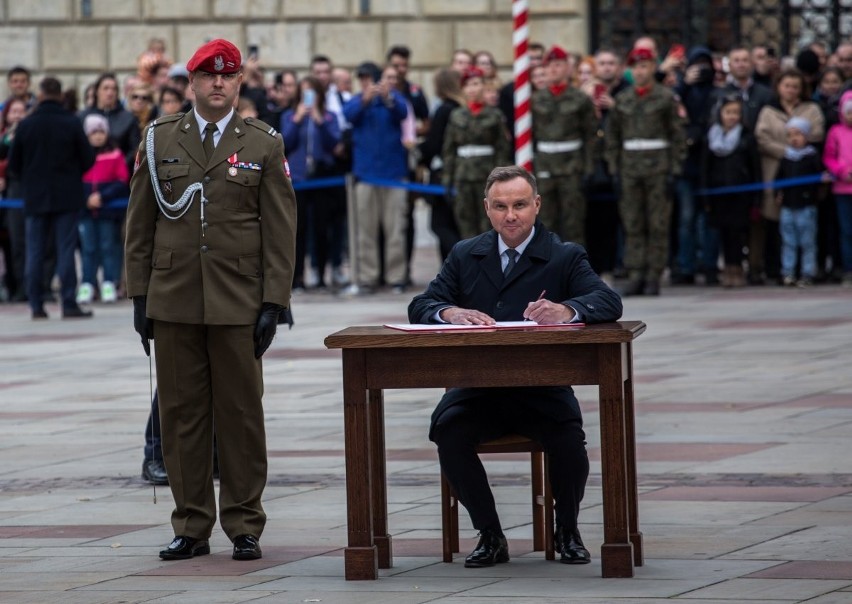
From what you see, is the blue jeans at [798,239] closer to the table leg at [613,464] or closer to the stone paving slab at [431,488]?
the stone paving slab at [431,488]

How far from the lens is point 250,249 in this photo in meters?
7.41

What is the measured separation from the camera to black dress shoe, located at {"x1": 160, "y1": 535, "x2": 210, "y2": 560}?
23.7 ft

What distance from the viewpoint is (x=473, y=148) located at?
60.2 ft

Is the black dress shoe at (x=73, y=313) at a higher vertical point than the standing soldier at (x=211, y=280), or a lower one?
lower

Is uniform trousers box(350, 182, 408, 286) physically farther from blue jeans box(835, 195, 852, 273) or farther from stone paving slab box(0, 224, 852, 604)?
blue jeans box(835, 195, 852, 273)

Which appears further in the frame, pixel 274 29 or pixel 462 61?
pixel 274 29

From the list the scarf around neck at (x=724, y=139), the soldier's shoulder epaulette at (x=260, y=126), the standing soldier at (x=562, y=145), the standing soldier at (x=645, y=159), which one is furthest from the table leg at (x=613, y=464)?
the scarf around neck at (x=724, y=139)

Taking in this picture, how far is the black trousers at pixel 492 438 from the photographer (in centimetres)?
691

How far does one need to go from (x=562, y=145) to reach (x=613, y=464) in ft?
Result: 38.3

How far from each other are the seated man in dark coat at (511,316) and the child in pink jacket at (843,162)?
11143 millimetres

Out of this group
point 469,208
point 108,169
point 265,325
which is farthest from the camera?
point 108,169

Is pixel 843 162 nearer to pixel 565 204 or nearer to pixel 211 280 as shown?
pixel 565 204

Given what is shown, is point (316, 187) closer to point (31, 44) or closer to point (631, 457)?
point (31, 44)

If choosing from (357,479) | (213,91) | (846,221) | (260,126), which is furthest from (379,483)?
(846,221)
